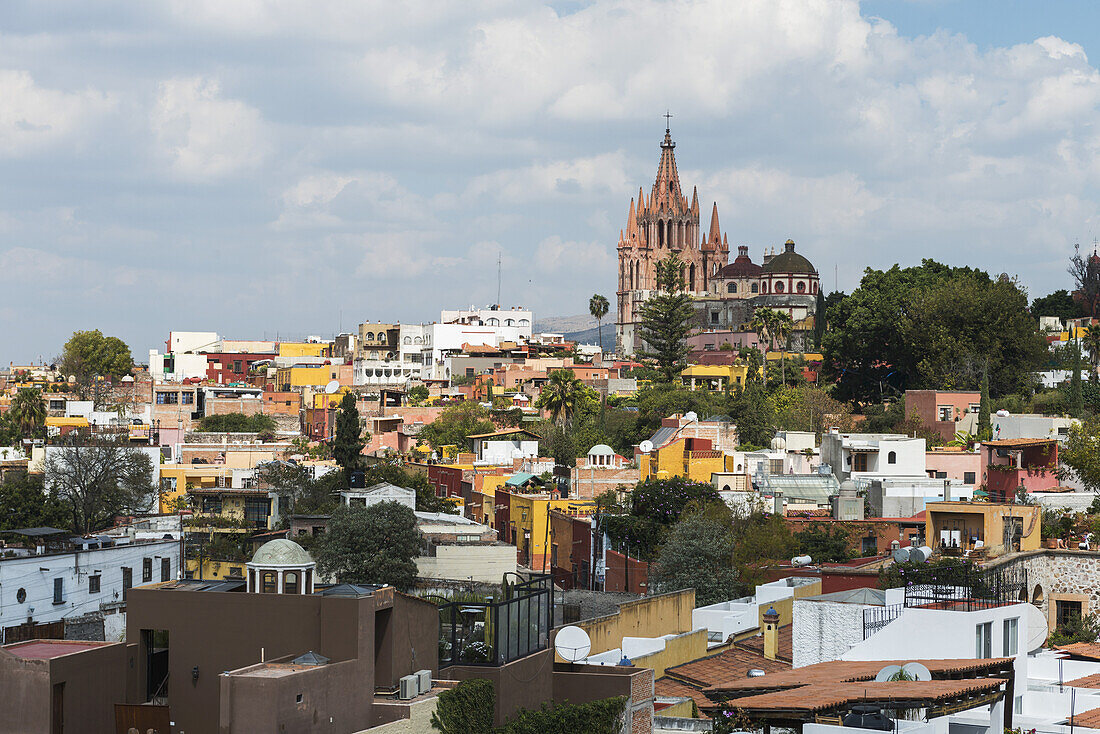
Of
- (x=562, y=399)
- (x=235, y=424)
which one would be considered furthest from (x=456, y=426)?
(x=235, y=424)

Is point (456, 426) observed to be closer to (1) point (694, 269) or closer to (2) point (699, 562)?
(2) point (699, 562)

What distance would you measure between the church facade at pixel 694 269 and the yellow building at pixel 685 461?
6126cm

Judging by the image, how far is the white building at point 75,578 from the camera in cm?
2822

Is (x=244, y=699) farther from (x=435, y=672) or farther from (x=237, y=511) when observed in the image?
(x=237, y=511)

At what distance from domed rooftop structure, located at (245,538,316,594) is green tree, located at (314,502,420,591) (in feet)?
42.6

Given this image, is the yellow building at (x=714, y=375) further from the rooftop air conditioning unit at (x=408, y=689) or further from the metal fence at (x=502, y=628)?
the rooftop air conditioning unit at (x=408, y=689)

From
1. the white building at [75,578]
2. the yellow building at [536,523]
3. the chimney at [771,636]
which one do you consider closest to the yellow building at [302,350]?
the yellow building at [536,523]

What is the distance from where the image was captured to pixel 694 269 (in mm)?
133750

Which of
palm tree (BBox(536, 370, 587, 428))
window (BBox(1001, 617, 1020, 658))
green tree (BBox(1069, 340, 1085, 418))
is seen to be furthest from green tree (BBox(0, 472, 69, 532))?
green tree (BBox(1069, 340, 1085, 418))

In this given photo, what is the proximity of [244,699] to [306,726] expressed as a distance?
2.45 feet

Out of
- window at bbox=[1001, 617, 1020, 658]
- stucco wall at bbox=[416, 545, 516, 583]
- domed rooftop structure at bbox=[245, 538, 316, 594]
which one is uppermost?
domed rooftop structure at bbox=[245, 538, 316, 594]

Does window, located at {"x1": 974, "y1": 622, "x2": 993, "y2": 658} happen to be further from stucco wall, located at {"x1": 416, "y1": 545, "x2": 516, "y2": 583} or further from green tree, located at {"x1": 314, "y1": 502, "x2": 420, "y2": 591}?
stucco wall, located at {"x1": 416, "y1": 545, "x2": 516, "y2": 583}

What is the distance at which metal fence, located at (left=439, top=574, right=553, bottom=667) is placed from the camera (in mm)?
16016

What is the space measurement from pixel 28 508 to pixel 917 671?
31625mm
